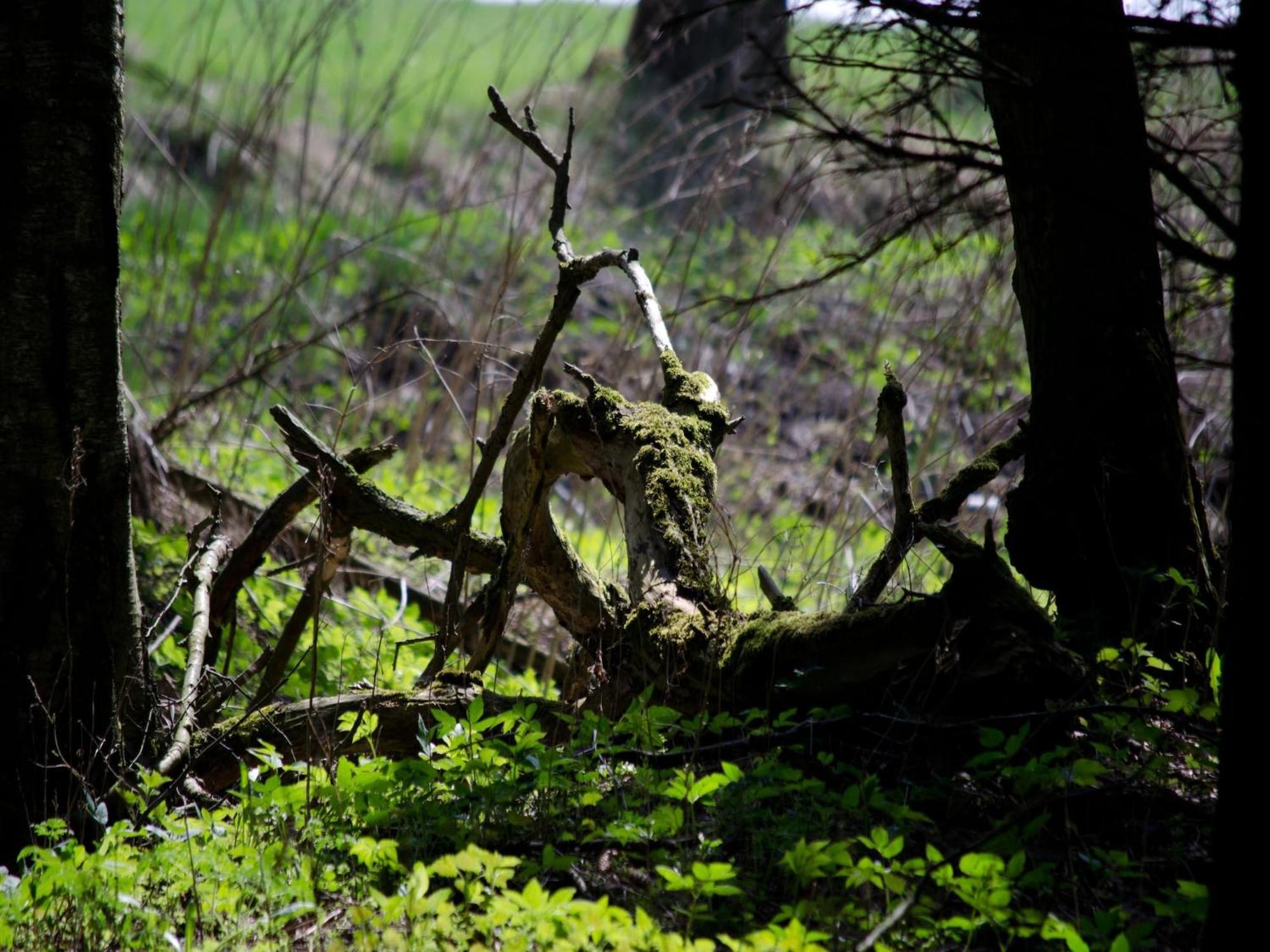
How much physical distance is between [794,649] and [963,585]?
0.42 m

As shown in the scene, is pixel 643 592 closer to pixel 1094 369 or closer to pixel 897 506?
pixel 897 506

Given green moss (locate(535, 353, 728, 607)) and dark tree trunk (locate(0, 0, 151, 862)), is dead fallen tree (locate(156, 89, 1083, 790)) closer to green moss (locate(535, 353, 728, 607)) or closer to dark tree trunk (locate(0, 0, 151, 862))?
green moss (locate(535, 353, 728, 607))

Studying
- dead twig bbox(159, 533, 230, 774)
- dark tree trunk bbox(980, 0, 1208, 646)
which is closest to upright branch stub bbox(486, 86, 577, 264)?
dark tree trunk bbox(980, 0, 1208, 646)

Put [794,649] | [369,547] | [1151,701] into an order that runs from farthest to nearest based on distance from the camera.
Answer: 1. [369,547]
2. [1151,701]
3. [794,649]

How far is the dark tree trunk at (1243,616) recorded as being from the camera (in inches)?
59.2

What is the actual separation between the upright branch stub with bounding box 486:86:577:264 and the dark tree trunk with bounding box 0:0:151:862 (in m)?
1.01

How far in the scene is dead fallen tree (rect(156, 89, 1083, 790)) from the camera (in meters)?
2.27

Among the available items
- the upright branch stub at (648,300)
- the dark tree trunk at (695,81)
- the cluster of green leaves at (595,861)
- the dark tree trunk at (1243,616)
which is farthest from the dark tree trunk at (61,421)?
the dark tree trunk at (695,81)

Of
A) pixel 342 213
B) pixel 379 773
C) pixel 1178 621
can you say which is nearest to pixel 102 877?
pixel 379 773

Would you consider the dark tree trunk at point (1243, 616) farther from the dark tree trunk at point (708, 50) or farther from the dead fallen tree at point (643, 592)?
the dark tree trunk at point (708, 50)

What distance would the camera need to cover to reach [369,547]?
5.36 metres

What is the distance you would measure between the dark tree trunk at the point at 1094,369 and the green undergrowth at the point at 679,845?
46 centimetres

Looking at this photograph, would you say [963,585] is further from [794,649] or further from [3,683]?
[3,683]

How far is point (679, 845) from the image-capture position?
2004 mm
